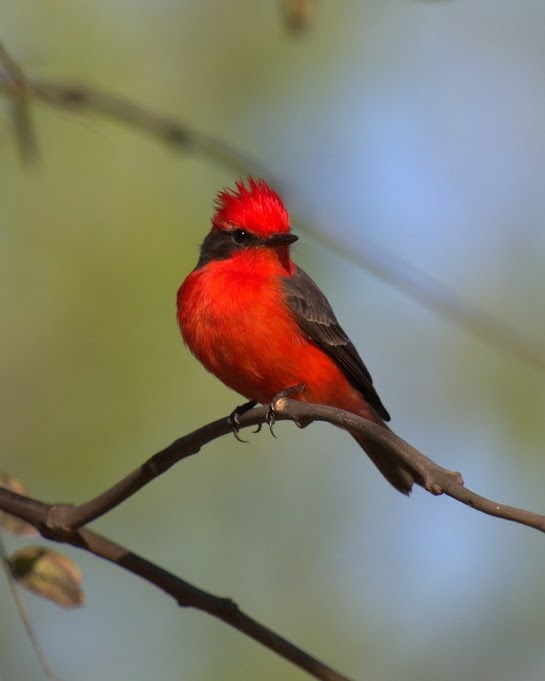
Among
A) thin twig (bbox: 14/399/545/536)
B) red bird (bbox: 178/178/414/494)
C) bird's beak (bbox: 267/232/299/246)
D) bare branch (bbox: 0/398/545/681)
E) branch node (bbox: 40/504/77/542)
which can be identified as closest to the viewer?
thin twig (bbox: 14/399/545/536)

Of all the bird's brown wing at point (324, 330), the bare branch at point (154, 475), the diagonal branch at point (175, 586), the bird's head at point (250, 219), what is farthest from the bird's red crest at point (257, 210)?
the diagonal branch at point (175, 586)

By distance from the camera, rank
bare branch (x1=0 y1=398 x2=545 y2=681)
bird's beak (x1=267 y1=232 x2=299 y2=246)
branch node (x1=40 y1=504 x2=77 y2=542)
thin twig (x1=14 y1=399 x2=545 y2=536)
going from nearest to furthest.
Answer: thin twig (x1=14 y1=399 x2=545 y2=536) < bare branch (x1=0 y1=398 x2=545 y2=681) < branch node (x1=40 y1=504 x2=77 y2=542) < bird's beak (x1=267 y1=232 x2=299 y2=246)

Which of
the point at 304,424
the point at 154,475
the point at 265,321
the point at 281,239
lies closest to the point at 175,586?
the point at 154,475

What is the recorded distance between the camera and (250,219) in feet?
17.4

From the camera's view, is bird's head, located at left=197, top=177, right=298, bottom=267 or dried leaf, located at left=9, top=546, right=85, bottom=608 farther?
bird's head, located at left=197, top=177, right=298, bottom=267

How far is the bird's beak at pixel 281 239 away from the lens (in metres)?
5.13

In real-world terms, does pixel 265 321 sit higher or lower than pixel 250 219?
lower

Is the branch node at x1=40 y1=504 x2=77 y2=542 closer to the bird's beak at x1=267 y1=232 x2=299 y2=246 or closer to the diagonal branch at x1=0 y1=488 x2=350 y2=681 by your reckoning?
the diagonal branch at x1=0 y1=488 x2=350 y2=681

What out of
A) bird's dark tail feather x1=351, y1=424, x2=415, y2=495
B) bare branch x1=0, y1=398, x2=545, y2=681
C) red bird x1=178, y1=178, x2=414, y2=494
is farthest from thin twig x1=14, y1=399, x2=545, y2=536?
bird's dark tail feather x1=351, y1=424, x2=415, y2=495

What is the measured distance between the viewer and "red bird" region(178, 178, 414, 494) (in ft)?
16.0

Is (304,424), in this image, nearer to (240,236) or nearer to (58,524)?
(58,524)

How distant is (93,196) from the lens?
8.24m

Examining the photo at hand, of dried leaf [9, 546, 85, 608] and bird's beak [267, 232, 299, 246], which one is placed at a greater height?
bird's beak [267, 232, 299, 246]

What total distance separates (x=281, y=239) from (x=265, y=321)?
43cm
